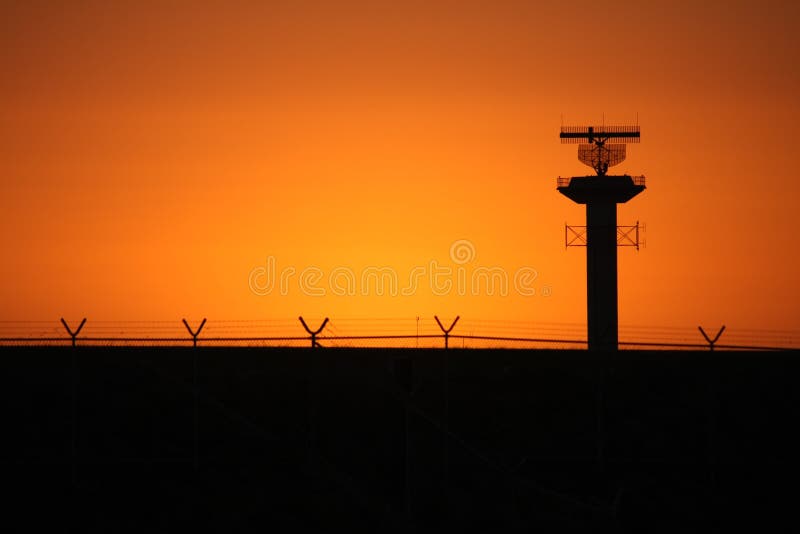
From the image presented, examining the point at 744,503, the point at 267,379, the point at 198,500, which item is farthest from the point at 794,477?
the point at 267,379

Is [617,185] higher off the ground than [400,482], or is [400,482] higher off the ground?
[617,185]

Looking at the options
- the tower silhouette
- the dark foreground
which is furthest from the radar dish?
the dark foreground

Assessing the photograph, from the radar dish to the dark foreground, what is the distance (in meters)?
23.5

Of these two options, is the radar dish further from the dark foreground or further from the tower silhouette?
the dark foreground

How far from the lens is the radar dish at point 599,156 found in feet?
238

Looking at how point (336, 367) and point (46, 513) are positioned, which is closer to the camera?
point (46, 513)

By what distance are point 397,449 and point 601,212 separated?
1637 inches

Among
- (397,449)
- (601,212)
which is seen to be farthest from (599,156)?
(397,449)

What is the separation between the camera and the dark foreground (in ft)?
83.9

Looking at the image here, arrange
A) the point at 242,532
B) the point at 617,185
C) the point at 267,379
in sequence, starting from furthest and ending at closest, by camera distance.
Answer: the point at 617,185 → the point at 267,379 → the point at 242,532

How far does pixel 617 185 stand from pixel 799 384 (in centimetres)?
2557

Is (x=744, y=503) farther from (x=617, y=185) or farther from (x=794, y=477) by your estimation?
(x=617, y=185)

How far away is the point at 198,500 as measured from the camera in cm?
2588

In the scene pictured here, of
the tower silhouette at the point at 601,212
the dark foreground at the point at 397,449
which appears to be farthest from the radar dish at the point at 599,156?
the dark foreground at the point at 397,449
